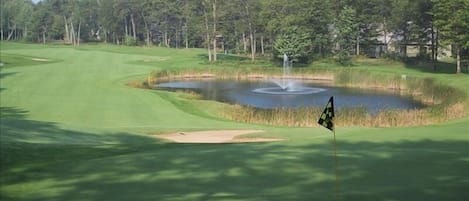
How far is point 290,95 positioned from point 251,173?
95.7 feet

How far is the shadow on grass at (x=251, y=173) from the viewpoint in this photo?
7.79m

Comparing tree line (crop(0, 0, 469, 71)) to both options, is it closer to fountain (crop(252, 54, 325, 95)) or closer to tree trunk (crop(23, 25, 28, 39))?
fountain (crop(252, 54, 325, 95))

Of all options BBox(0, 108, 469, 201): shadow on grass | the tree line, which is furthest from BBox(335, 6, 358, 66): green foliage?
BBox(0, 108, 469, 201): shadow on grass

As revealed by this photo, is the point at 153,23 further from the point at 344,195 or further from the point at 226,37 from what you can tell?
the point at 344,195

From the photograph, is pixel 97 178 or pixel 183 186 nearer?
pixel 183 186

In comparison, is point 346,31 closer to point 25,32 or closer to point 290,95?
point 290,95

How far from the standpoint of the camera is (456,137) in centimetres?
1348

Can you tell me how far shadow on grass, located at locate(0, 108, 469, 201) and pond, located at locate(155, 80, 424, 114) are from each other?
62.2 ft

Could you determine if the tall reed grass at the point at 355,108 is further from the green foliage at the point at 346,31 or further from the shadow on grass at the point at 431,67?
the green foliage at the point at 346,31

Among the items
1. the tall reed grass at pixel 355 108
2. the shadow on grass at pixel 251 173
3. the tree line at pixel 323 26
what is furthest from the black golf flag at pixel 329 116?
the tree line at pixel 323 26

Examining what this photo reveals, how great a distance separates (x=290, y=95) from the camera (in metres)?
38.3

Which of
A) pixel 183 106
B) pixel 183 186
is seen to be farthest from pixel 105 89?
pixel 183 186

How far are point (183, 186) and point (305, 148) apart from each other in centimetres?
412

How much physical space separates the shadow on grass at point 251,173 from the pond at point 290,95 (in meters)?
19.0
